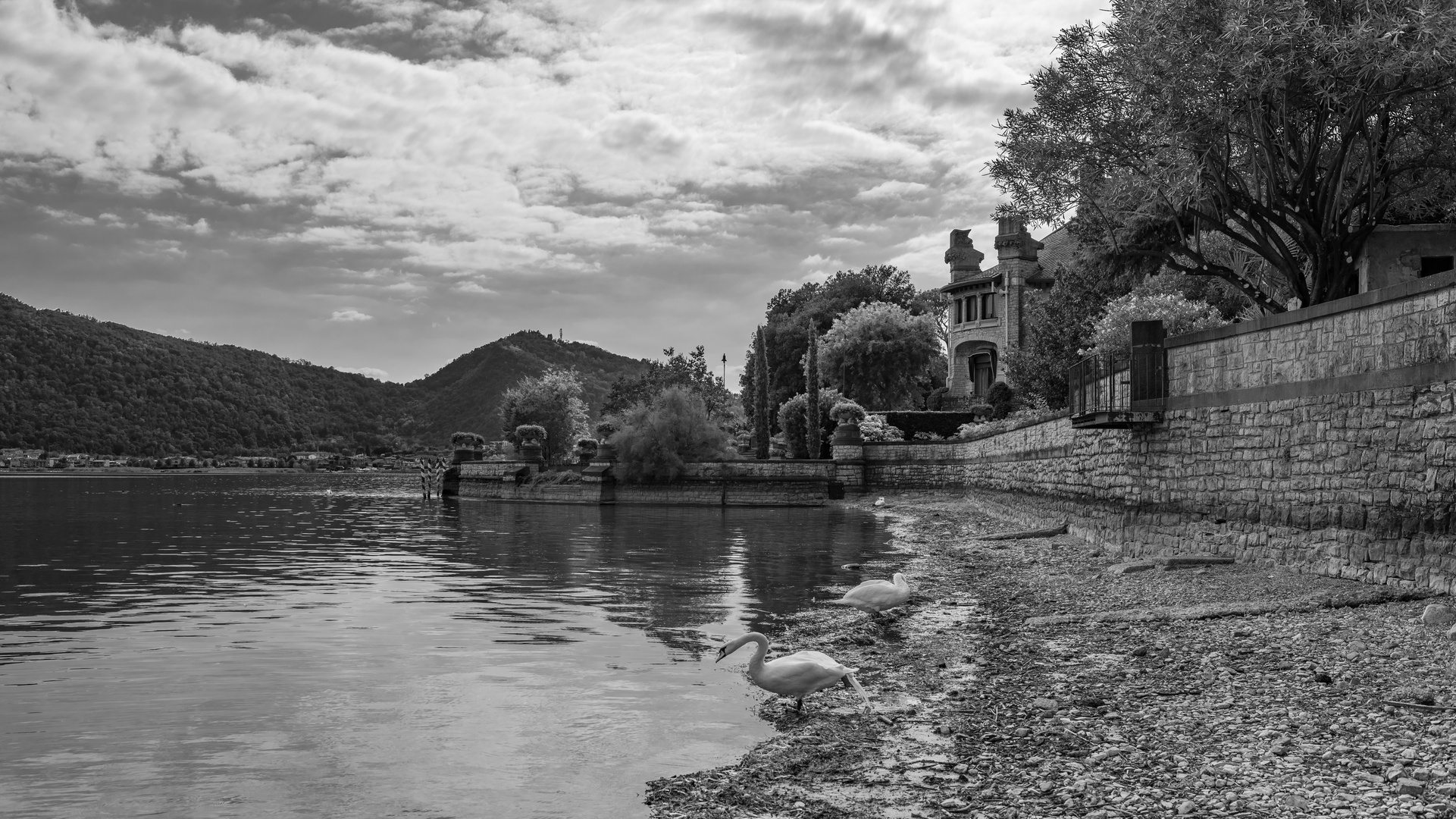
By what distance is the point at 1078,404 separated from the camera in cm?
2302

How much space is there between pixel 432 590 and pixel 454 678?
8.19 m

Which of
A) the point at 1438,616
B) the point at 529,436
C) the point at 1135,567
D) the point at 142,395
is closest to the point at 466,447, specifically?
the point at 529,436

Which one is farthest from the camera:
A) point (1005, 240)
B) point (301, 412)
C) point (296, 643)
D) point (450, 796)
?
point (301, 412)

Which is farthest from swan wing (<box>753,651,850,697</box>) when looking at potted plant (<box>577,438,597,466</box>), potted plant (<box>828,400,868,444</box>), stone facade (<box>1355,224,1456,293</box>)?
potted plant (<box>577,438,597,466</box>)

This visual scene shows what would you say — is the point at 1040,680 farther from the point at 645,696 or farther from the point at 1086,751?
the point at 645,696

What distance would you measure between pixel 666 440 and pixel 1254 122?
126 feet

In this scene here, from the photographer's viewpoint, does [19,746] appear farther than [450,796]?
Yes

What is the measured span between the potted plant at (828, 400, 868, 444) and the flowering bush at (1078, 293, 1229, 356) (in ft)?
57.2

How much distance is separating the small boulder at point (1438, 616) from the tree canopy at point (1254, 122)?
32.8 feet

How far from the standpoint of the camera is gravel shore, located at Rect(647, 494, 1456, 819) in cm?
585

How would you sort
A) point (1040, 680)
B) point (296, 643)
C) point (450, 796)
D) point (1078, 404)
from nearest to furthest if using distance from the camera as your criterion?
1. point (450, 796)
2. point (1040, 680)
3. point (296, 643)
4. point (1078, 404)

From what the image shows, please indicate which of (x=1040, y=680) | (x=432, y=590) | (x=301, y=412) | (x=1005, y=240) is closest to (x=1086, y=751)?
(x=1040, y=680)

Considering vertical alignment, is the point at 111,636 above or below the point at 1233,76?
below

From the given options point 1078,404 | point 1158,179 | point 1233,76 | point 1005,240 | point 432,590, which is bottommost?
point 432,590
